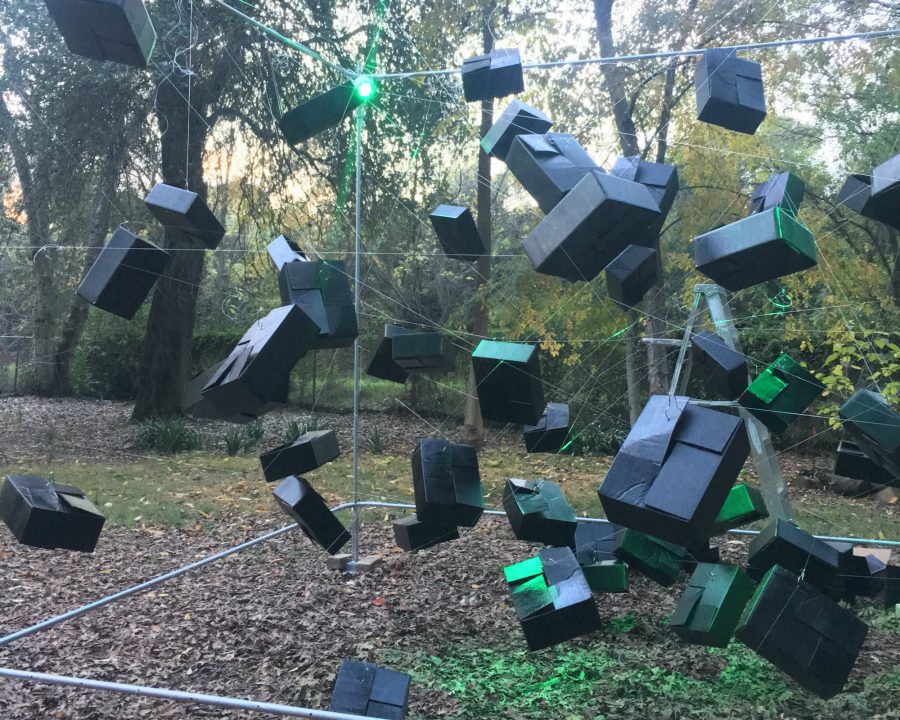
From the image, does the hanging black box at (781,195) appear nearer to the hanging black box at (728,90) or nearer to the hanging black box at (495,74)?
the hanging black box at (728,90)

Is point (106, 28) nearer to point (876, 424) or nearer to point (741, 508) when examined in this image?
point (741, 508)

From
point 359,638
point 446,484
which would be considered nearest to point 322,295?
point 446,484

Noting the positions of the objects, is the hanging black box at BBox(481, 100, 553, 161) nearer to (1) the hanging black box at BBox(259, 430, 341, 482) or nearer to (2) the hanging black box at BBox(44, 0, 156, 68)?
(2) the hanging black box at BBox(44, 0, 156, 68)

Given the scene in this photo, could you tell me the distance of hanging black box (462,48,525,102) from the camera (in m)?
3.26

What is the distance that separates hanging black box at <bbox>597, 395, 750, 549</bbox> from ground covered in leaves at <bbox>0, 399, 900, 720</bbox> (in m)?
0.89

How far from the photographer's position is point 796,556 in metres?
3.03

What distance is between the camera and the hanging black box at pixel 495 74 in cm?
326

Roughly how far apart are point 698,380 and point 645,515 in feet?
16.3

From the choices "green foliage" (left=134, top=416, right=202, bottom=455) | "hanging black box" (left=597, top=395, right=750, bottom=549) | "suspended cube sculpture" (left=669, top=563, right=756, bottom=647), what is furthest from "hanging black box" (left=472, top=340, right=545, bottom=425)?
"green foliage" (left=134, top=416, right=202, bottom=455)

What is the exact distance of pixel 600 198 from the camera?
246cm

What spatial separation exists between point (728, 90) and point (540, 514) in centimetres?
179

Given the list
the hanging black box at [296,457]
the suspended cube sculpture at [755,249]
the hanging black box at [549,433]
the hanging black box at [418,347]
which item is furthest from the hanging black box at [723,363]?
the hanging black box at [296,457]

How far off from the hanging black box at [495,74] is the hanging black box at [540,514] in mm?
1688

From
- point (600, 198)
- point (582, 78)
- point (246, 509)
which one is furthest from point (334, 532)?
point (582, 78)
